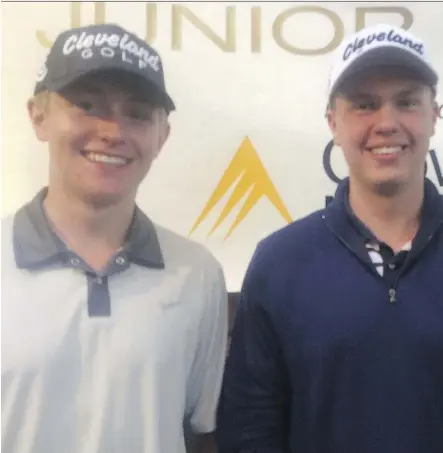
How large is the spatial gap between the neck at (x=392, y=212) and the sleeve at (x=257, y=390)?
0.65 feet

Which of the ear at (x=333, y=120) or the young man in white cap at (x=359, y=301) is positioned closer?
the young man in white cap at (x=359, y=301)

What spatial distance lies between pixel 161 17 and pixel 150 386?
0.67 m

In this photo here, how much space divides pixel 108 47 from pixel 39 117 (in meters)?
A: 0.16

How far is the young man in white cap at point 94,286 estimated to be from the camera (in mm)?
836

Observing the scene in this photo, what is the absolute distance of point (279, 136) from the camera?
1121mm

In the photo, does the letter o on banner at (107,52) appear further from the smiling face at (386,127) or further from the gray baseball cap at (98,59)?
the smiling face at (386,127)

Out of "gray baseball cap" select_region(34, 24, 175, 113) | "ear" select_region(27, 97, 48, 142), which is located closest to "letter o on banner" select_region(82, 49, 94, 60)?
"gray baseball cap" select_region(34, 24, 175, 113)

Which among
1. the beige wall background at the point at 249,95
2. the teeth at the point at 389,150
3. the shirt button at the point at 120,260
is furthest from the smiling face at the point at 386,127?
the shirt button at the point at 120,260

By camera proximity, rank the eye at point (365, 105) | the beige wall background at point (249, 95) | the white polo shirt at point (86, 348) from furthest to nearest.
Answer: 1. the beige wall background at point (249, 95)
2. the eye at point (365, 105)
3. the white polo shirt at point (86, 348)

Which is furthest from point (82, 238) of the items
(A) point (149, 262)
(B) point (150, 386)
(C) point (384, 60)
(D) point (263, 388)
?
(C) point (384, 60)

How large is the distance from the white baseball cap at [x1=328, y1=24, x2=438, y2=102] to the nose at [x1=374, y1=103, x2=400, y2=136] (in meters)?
0.07

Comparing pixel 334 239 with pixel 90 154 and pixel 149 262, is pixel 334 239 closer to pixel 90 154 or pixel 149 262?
pixel 149 262

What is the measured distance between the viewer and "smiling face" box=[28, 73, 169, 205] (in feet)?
2.85

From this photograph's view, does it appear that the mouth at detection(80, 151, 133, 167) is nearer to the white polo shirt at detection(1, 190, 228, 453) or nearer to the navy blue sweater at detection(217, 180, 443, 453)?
the white polo shirt at detection(1, 190, 228, 453)
